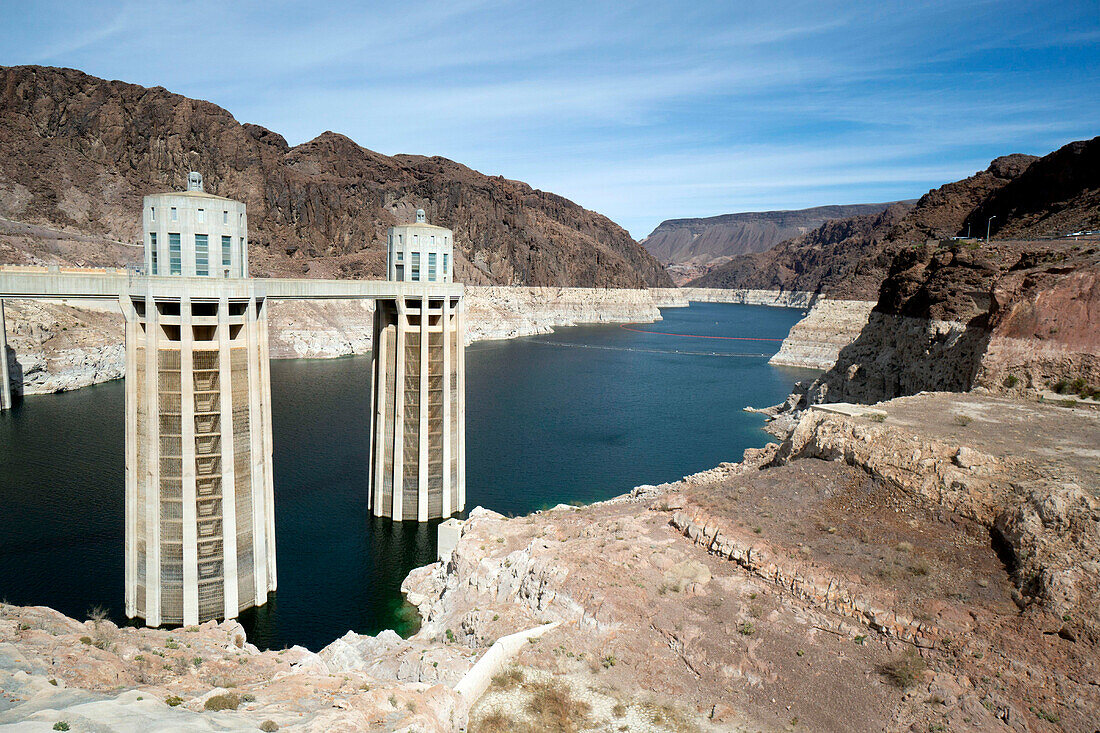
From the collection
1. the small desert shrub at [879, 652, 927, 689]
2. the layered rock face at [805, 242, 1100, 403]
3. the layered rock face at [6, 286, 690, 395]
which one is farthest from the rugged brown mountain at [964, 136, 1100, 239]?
the layered rock face at [6, 286, 690, 395]

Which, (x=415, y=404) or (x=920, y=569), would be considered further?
(x=415, y=404)

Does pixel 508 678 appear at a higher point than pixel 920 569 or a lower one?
lower

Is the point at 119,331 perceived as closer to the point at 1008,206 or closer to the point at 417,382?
the point at 417,382

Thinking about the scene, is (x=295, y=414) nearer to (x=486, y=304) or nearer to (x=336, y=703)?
(x=336, y=703)

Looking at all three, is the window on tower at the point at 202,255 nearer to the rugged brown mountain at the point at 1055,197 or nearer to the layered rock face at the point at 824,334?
the rugged brown mountain at the point at 1055,197

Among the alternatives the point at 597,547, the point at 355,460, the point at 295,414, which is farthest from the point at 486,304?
the point at 597,547

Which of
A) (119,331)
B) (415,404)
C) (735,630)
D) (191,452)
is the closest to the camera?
(735,630)

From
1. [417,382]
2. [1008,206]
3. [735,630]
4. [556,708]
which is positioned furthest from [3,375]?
[1008,206]
